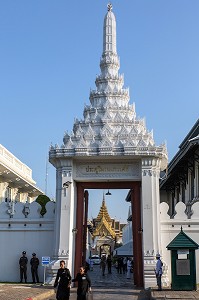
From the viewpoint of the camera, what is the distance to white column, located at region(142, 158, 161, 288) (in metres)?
20.7

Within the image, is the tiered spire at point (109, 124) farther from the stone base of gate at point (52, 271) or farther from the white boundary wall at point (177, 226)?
the stone base of gate at point (52, 271)

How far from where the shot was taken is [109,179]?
73.1ft

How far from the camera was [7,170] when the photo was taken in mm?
36625

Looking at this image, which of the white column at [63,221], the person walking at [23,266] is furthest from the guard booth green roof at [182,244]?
the person walking at [23,266]

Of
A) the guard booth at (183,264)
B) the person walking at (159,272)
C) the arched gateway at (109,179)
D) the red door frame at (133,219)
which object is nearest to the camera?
the guard booth at (183,264)

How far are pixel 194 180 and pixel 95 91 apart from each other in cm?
1010

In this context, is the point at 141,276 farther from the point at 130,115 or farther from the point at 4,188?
the point at 4,188

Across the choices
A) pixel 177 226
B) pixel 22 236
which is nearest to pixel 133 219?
pixel 177 226

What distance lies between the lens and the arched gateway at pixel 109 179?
21328 mm

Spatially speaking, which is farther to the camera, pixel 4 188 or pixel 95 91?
pixel 4 188

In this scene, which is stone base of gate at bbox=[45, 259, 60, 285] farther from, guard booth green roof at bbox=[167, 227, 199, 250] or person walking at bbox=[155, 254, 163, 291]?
guard booth green roof at bbox=[167, 227, 199, 250]

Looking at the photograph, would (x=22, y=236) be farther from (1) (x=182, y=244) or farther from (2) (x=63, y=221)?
(1) (x=182, y=244)

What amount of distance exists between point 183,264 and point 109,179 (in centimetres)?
552

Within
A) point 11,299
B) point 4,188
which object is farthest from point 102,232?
point 11,299
